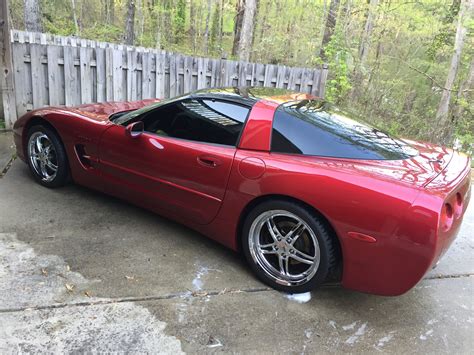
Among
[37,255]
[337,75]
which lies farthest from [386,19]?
[37,255]

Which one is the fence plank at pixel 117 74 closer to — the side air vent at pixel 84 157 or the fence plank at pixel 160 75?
the fence plank at pixel 160 75

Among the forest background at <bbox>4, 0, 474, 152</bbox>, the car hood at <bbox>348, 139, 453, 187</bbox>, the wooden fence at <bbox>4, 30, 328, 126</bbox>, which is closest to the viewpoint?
the car hood at <bbox>348, 139, 453, 187</bbox>

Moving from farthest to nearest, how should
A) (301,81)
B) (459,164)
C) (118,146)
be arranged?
1. (301,81)
2. (118,146)
3. (459,164)

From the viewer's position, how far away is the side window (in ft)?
9.79

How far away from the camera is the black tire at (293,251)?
2.47 meters

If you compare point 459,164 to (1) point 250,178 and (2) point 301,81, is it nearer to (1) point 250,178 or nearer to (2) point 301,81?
(1) point 250,178

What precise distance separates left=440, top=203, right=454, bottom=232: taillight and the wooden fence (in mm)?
5783

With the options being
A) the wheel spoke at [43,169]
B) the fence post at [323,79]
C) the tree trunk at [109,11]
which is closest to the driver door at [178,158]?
the wheel spoke at [43,169]

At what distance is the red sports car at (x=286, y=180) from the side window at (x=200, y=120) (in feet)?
0.03

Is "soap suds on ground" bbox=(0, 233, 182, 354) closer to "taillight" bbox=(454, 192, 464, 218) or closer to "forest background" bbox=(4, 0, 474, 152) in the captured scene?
"taillight" bbox=(454, 192, 464, 218)

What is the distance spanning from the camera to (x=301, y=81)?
327 inches

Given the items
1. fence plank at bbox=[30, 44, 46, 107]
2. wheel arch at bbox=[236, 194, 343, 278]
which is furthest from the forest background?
wheel arch at bbox=[236, 194, 343, 278]

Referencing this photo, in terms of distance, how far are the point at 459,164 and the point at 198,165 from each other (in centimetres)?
201

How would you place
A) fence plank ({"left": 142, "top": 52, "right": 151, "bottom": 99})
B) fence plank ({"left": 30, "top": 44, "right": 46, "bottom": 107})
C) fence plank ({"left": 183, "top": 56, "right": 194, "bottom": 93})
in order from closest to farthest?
1. fence plank ({"left": 30, "top": 44, "right": 46, "bottom": 107})
2. fence plank ({"left": 142, "top": 52, "right": 151, "bottom": 99})
3. fence plank ({"left": 183, "top": 56, "right": 194, "bottom": 93})
